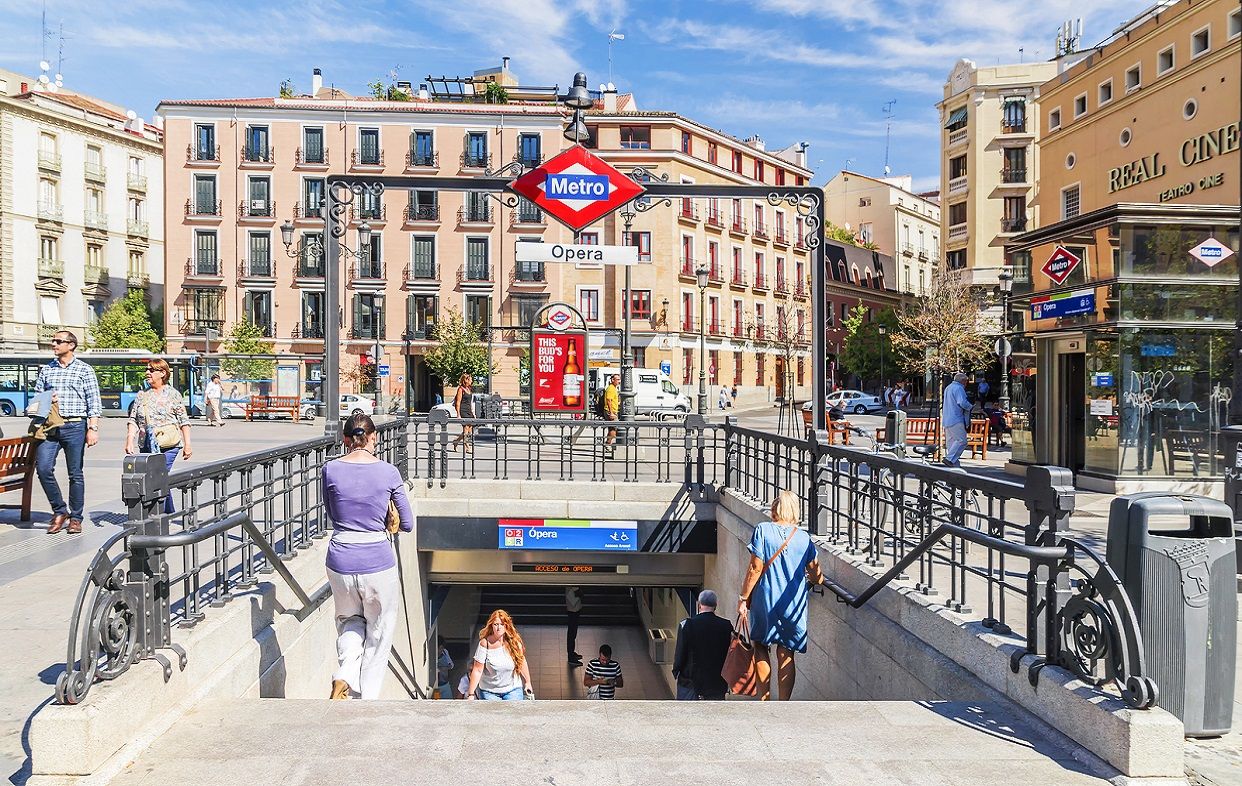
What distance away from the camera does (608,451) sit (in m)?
18.6

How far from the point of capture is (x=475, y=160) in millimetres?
51125

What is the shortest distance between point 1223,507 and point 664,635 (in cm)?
1651

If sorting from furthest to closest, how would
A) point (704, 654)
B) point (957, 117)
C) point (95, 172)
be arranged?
1. point (95, 172)
2. point (957, 117)
3. point (704, 654)

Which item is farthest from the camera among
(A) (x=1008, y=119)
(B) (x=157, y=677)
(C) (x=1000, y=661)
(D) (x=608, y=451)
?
(A) (x=1008, y=119)

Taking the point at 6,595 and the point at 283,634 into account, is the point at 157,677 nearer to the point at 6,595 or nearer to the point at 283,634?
the point at 283,634

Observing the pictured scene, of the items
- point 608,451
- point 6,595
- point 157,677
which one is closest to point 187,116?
point 608,451

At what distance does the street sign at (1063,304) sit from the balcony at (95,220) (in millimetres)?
55722

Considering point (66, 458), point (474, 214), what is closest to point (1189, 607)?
point (66, 458)

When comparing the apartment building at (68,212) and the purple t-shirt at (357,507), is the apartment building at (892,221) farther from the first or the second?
the purple t-shirt at (357,507)

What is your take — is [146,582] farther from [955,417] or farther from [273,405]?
[273,405]

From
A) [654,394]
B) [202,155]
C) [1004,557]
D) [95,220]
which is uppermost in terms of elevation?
[202,155]

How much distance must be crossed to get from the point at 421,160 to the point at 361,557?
47.7m

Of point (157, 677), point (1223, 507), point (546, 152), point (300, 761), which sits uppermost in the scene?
point (546, 152)

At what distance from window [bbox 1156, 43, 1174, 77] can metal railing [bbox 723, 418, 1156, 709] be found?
20088 mm
